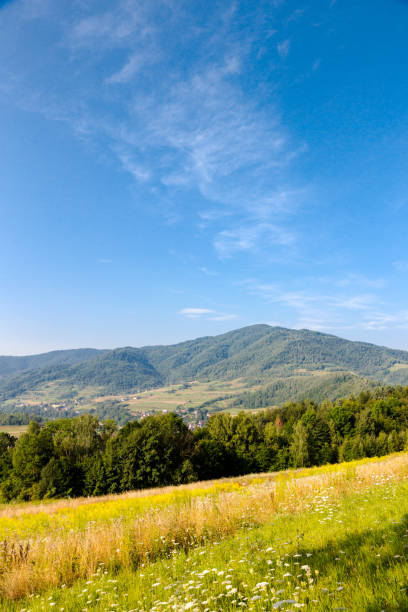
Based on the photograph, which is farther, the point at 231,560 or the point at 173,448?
the point at 173,448

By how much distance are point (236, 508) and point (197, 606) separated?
6.51 m

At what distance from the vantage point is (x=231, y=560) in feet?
20.2

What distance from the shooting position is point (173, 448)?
52281mm

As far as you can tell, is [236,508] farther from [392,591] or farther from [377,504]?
[392,591]

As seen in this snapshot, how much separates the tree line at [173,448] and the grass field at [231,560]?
39.5m

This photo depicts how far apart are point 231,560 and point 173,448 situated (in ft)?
163

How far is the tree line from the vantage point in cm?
4662

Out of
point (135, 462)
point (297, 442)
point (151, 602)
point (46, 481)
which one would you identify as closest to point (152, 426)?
point (135, 462)

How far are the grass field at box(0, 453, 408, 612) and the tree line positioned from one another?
3949cm

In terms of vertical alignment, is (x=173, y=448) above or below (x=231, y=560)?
below

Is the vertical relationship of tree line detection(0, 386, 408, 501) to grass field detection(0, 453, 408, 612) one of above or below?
below

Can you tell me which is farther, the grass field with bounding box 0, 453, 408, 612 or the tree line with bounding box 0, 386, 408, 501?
the tree line with bounding box 0, 386, 408, 501

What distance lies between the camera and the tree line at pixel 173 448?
153 feet

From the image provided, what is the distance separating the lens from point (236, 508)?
10.6 m
